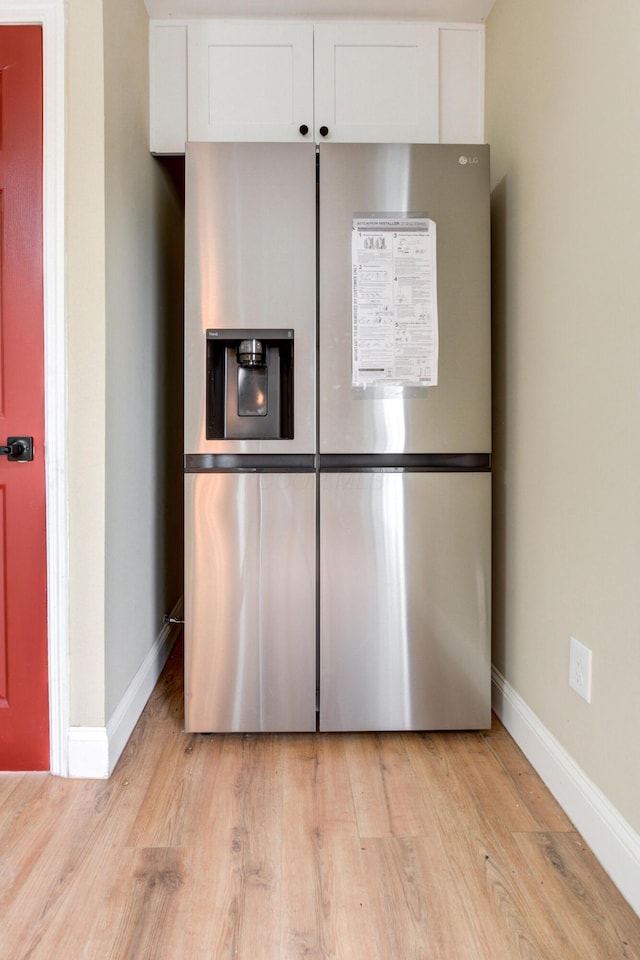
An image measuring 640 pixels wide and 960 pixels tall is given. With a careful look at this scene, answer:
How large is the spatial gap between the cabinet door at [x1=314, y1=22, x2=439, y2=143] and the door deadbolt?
1335mm

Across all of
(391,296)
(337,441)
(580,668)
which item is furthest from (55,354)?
(580,668)

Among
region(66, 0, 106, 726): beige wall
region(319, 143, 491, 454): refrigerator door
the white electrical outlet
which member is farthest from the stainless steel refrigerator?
the white electrical outlet

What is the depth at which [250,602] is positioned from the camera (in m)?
1.85

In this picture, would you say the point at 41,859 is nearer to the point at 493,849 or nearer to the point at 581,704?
the point at 493,849

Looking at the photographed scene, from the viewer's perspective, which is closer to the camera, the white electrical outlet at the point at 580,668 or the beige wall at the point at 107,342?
the white electrical outlet at the point at 580,668

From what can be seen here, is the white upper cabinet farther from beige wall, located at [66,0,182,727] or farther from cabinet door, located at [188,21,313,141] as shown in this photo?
beige wall, located at [66,0,182,727]

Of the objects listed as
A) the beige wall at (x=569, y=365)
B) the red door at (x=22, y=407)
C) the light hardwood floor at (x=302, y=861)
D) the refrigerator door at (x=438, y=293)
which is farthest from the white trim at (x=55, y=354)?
the beige wall at (x=569, y=365)

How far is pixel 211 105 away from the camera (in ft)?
6.61

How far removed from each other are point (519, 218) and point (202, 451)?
1.18 meters

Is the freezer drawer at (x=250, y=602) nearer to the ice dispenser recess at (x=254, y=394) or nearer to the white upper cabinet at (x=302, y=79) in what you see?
the ice dispenser recess at (x=254, y=394)

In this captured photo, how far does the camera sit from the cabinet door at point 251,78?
2.00 meters

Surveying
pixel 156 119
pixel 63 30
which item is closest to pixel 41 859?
pixel 63 30

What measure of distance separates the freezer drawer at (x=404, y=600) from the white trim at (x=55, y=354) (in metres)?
0.72

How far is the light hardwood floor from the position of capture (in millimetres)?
1157
